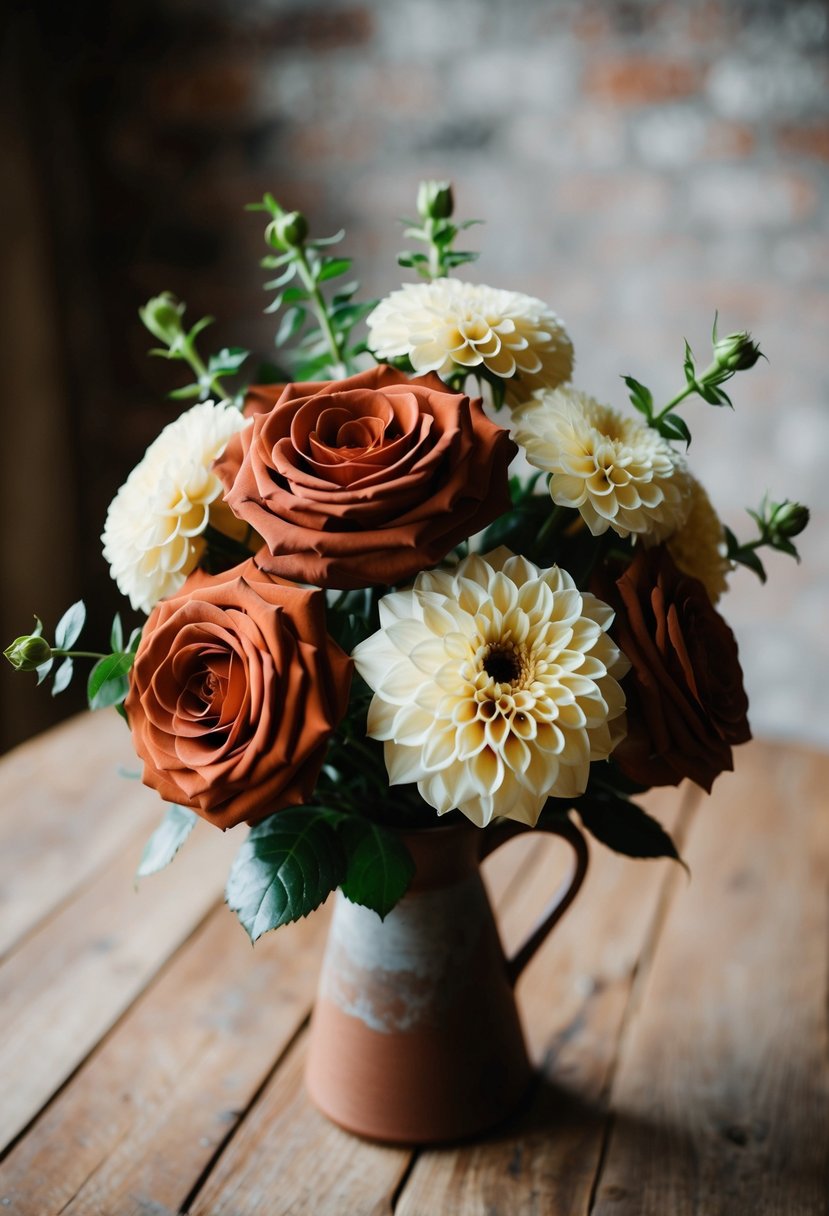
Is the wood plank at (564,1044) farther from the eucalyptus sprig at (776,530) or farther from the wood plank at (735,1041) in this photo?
the eucalyptus sprig at (776,530)

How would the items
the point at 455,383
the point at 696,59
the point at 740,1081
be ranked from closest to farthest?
1. the point at 455,383
2. the point at 740,1081
3. the point at 696,59

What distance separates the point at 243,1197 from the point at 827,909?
58 centimetres

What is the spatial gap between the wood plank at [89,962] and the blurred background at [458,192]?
38.1 inches

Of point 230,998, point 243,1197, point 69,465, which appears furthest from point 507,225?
point 243,1197

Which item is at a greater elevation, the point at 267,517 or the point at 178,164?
the point at 267,517

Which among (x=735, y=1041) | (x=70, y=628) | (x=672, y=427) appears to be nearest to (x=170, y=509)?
(x=70, y=628)

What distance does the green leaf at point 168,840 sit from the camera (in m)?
0.61

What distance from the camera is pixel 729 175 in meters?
1.63

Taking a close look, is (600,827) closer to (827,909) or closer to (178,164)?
(827,909)

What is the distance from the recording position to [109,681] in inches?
23.0

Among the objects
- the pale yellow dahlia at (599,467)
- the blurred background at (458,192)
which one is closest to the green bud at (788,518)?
the pale yellow dahlia at (599,467)

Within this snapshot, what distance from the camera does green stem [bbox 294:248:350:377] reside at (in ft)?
2.20

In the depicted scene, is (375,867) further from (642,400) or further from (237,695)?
(642,400)

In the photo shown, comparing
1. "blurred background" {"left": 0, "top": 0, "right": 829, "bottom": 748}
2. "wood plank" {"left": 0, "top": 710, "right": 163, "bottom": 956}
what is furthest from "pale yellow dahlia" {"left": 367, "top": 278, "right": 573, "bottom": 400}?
"blurred background" {"left": 0, "top": 0, "right": 829, "bottom": 748}
